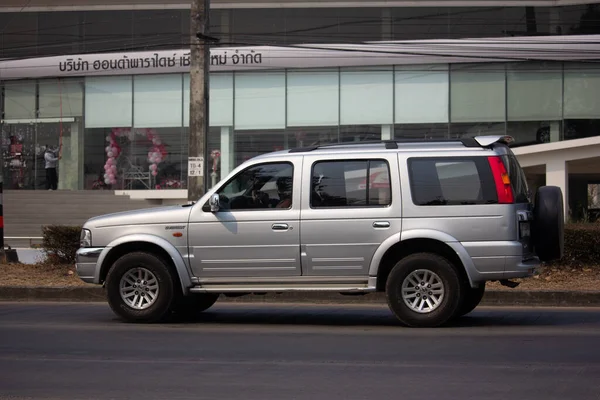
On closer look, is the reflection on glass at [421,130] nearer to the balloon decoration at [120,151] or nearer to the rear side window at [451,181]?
the balloon decoration at [120,151]

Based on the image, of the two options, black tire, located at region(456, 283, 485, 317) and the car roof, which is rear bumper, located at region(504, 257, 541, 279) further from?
the car roof

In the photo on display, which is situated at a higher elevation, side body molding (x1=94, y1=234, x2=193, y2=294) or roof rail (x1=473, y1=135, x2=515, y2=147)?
roof rail (x1=473, y1=135, x2=515, y2=147)

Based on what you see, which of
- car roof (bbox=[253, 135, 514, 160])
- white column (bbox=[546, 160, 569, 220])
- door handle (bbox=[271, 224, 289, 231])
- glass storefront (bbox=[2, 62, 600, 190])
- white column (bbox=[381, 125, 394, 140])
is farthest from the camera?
white column (bbox=[381, 125, 394, 140])

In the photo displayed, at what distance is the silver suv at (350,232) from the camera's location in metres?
10.1

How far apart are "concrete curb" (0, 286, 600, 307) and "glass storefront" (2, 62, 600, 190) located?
21.3m

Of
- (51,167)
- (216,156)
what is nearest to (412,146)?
(216,156)

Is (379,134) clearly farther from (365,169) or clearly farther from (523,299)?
(365,169)

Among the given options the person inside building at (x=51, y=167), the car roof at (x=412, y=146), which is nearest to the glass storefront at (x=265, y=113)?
the person inside building at (x=51, y=167)

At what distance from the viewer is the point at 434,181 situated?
10.3 m

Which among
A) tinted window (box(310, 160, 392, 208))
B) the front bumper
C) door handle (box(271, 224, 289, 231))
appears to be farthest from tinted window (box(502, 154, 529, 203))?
the front bumper

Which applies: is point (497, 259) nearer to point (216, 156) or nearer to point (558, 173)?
point (558, 173)

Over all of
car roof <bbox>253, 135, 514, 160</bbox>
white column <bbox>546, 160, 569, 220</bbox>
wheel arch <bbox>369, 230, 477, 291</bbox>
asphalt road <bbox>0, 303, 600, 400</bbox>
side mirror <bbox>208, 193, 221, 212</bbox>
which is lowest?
asphalt road <bbox>0, 303, 600, 400</bbox>

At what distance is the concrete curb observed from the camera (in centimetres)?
1309

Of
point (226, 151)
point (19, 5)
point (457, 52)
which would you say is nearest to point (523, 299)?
point (457, 52)
